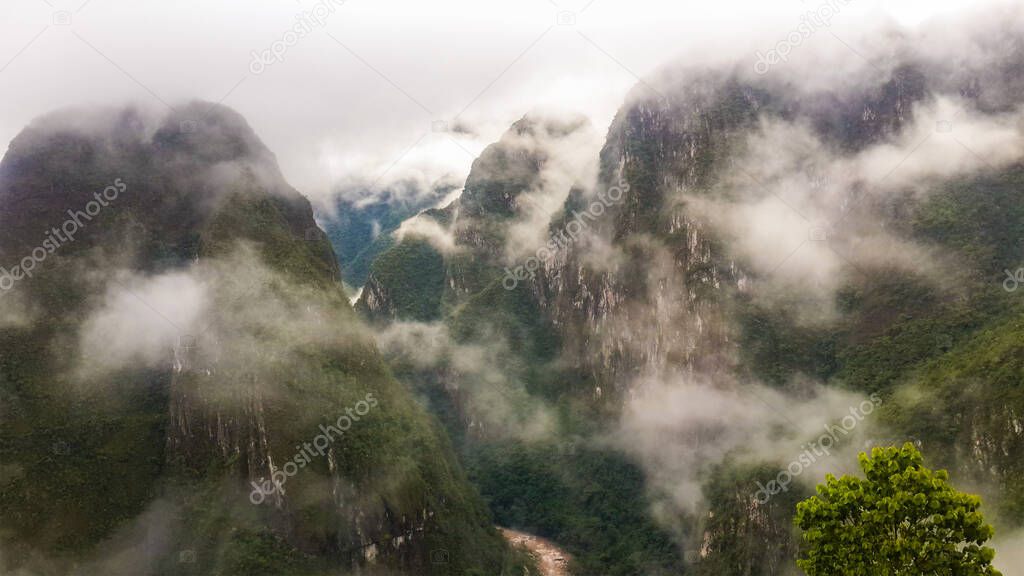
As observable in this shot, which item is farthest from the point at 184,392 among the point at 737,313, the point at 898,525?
the point at 737,313

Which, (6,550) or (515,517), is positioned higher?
(6,550)

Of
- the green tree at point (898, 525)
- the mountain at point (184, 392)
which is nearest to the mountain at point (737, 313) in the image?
the mountain at point (184, 392)

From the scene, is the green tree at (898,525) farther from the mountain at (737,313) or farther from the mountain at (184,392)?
the mountain at (184,392)

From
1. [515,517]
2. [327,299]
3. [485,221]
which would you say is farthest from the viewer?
[485,221]

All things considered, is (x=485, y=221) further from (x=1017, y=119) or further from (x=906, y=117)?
(x=1017, y=119)

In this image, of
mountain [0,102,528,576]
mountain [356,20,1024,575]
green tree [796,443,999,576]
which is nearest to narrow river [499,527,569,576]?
mountain [356,20,1024,575]

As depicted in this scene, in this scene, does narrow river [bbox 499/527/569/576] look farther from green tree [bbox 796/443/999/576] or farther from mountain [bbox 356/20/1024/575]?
green tree [bbox 796/443/999/576]

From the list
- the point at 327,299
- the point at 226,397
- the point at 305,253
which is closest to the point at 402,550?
the point at 226,397
